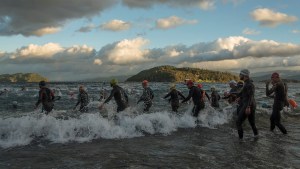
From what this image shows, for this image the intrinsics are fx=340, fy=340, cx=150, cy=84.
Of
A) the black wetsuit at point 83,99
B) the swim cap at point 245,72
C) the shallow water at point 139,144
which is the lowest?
the shallow water at point 139,144

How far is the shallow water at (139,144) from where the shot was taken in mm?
9711

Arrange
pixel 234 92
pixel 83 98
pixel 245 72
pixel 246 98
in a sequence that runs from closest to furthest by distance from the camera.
→ pixel 246 98
pixel 245 72
pixel 234 92
pixel 83 98

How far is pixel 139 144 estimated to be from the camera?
12578 mm

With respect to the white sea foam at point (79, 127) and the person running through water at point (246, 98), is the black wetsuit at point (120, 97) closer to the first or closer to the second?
the white sea foam at point (79, 127)

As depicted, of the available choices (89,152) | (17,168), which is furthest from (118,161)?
(17,168)

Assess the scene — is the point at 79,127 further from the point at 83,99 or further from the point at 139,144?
the point at 83,99

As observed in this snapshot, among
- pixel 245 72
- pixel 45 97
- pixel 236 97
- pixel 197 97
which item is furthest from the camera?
pixel 197 97

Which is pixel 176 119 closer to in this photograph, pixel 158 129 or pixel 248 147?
pixel 158 129

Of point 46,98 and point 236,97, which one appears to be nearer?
point 236,97

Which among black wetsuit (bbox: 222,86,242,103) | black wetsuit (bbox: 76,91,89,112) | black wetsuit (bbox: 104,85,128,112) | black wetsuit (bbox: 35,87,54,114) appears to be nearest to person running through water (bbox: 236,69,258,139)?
black wetsuit (bbox: 222,86,242,103)

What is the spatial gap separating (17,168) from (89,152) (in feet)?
8.18

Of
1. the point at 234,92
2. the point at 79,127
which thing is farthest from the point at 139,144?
the point at 234,92

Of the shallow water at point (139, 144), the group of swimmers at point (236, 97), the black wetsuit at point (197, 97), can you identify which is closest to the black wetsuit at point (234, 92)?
the group of swimmers at point (236, 97)

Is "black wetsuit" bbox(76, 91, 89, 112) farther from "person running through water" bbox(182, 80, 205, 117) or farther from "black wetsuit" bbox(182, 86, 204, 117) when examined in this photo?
"black wetsuit" bbox(182, 86, 204, 117)
